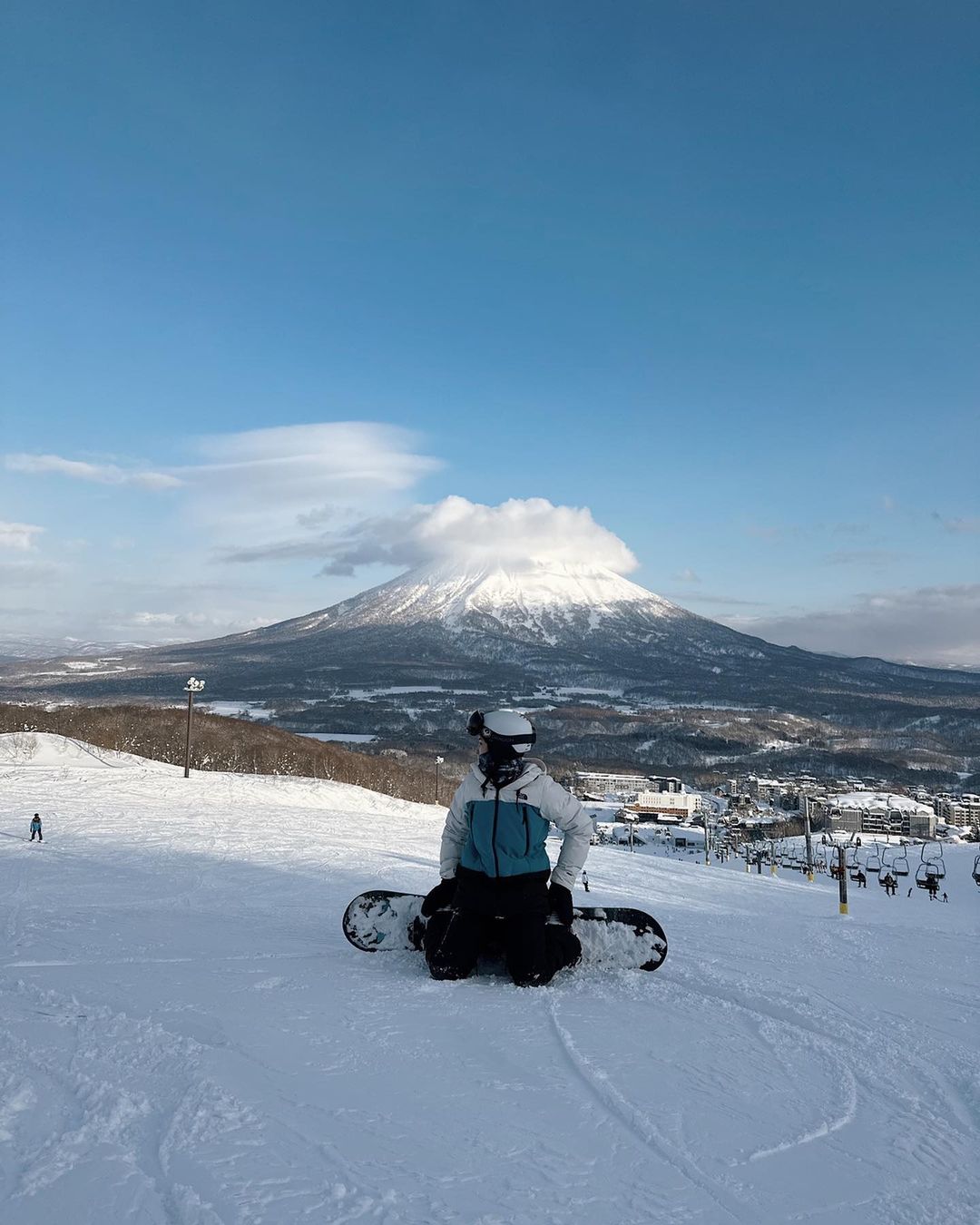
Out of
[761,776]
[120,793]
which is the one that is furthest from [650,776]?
[120,793]

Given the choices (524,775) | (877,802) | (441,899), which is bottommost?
(877,802)

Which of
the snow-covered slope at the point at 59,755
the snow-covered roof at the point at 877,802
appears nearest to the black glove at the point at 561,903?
the snow-covered slope at the point at 59,755

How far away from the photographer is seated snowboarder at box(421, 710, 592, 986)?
4.83 metres

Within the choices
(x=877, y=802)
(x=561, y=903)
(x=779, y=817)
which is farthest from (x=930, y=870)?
(x=877, y=802)

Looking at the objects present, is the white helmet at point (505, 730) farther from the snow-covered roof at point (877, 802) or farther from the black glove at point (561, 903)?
the snow-covered roof at point (877, 802)

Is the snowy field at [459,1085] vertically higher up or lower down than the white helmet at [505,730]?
lower down

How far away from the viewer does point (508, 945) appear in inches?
191

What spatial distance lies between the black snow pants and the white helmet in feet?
3.17

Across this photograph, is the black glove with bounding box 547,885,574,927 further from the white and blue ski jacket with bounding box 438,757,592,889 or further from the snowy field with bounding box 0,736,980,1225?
the snowy field with bounding box 0,736,980,1225

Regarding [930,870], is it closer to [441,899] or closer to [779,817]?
[441,899]

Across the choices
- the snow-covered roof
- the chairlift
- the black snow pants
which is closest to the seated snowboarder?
the black snow pants

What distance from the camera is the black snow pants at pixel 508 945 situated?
4.78 m

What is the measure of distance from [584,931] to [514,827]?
98 centimetres

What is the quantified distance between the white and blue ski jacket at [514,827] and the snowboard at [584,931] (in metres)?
0.45
